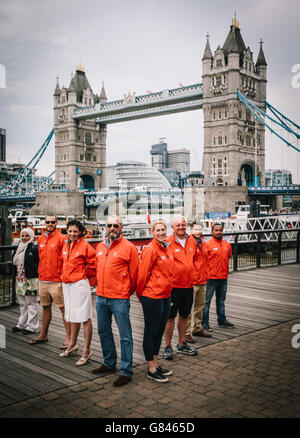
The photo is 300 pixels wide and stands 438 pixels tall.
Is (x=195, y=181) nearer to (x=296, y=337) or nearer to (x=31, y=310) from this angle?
(x=296, y=337)

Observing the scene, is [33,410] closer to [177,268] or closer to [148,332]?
[148,332]

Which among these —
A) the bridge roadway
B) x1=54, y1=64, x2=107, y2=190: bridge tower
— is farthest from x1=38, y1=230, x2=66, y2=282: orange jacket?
x1=54, y1=64, x2=107, y2=190: bridge tower

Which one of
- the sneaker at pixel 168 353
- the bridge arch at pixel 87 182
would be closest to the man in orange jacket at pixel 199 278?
the sneaker at pixel 168 353

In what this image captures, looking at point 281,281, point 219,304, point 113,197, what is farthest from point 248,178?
point 219,304

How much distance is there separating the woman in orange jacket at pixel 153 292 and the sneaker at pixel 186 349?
0.71 metres

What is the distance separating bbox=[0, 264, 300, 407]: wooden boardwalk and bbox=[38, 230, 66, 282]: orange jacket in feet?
2.89

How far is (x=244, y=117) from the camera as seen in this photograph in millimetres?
57219

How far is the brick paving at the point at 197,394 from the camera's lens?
11.9 ft

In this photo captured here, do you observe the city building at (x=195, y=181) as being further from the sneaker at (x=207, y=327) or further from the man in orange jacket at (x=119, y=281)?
the man in orange jacket at (x=119, y=281)

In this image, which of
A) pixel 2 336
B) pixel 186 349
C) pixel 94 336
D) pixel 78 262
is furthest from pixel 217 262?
pixel 2 336

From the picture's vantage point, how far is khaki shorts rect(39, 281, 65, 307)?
538 cm

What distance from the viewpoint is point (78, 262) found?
4855mm
